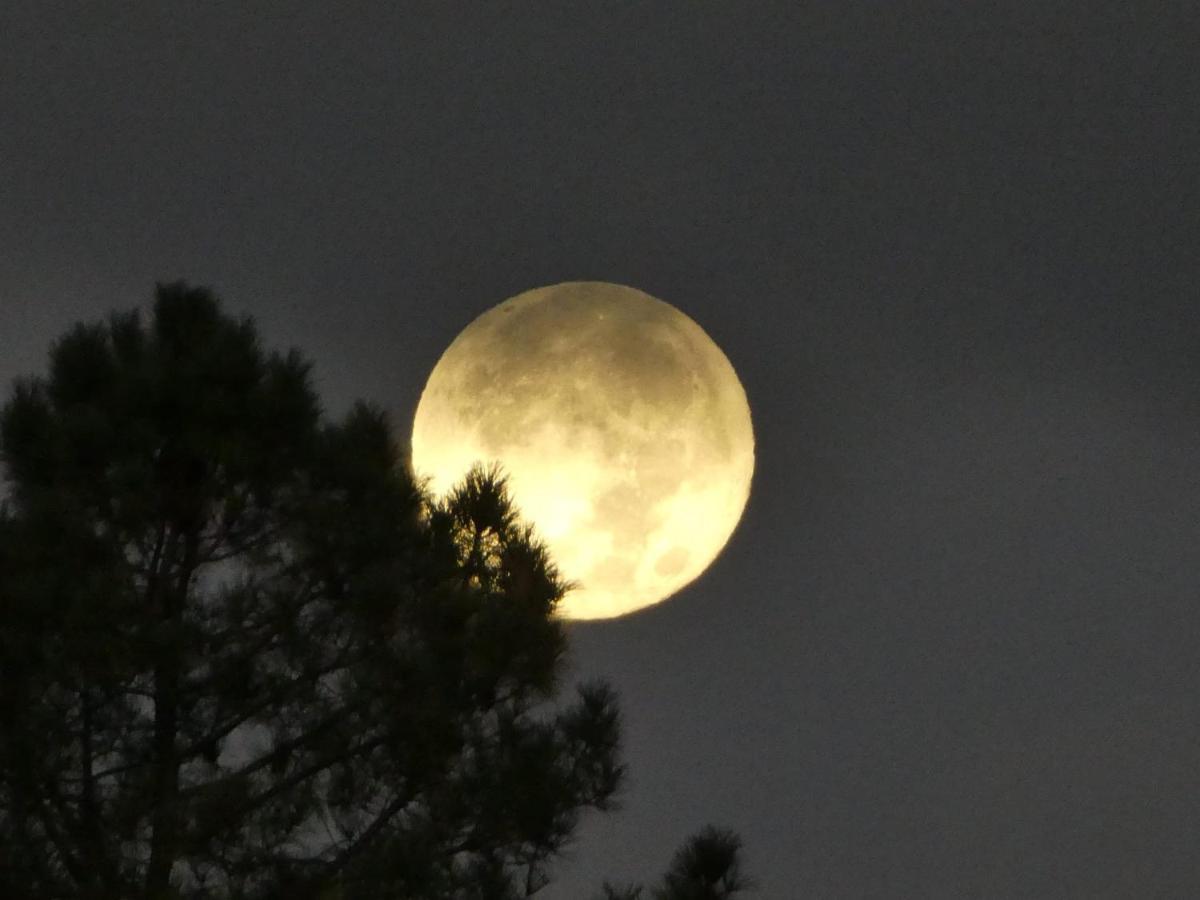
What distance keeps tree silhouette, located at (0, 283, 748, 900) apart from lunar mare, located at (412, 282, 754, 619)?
39.2 inches

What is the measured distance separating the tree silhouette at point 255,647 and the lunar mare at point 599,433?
100 centimetres

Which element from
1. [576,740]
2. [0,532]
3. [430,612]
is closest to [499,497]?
[430,612]

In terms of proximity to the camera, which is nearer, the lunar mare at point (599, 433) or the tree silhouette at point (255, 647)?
the tree silhouette at point (255, 647)

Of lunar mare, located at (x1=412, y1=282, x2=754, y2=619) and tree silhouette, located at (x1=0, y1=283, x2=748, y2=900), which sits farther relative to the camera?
lunar mare, located at (x1=412, y1=282, x2=754, y2=619)

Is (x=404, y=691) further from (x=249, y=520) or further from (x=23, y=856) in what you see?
(x=23, y=856)

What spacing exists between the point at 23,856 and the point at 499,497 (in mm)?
3952

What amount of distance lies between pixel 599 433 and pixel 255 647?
122 inches

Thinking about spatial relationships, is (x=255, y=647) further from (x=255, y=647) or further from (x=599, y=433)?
(x=599, y=433)

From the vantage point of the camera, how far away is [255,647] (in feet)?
52.4

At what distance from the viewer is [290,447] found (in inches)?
643

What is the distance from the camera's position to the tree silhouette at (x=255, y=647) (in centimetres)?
1522

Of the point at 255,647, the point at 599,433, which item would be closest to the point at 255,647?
the point at 255,647

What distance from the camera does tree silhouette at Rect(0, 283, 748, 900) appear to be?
49.9 feet

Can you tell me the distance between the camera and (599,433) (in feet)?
56.6
